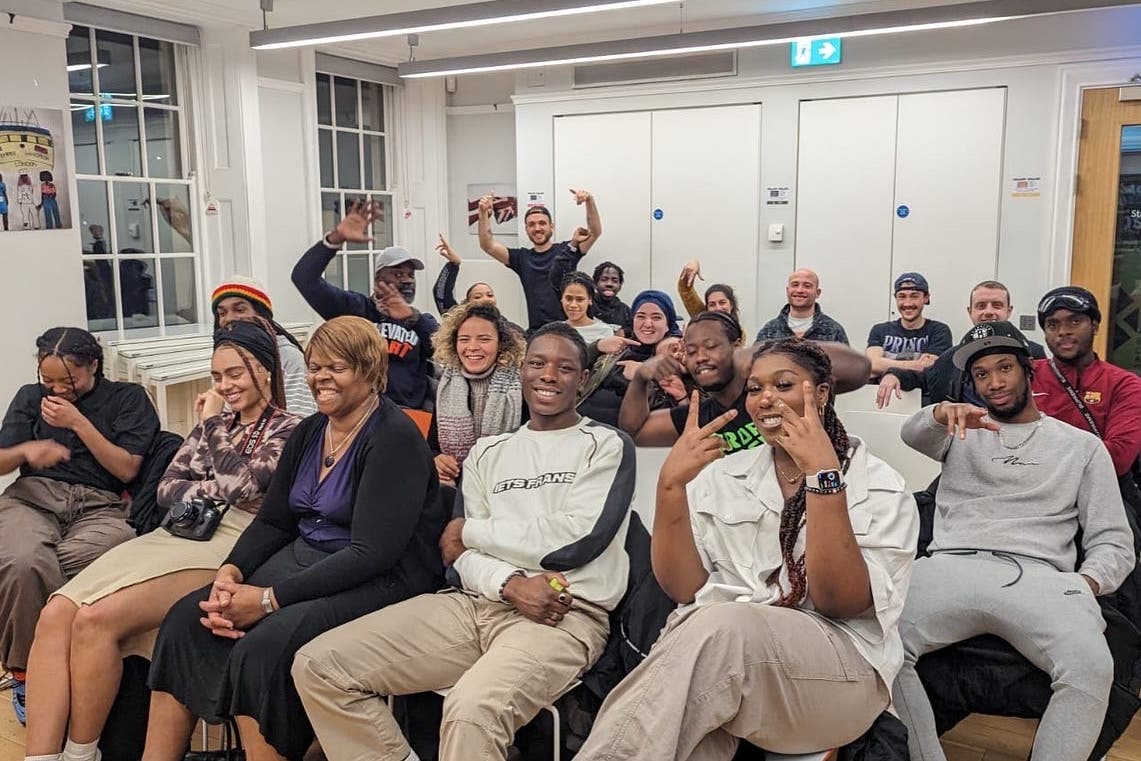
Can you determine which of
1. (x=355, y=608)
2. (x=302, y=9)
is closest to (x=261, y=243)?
(x=302, y=9)

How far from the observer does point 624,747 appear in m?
1.80

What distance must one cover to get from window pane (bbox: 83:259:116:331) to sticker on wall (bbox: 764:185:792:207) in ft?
13.7

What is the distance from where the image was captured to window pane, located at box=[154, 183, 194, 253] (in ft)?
19.3

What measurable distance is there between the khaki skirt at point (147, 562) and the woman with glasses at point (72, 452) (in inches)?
12.7

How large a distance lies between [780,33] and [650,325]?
6.13 ft

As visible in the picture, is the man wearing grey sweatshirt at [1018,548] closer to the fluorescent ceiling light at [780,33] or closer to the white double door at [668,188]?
the fluorescent ceiling light at [780,33]

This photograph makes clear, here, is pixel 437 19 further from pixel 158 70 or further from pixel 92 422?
pixel 92 422

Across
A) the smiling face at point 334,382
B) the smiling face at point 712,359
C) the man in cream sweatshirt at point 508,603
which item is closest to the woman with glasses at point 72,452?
the smiling face at point 334,382

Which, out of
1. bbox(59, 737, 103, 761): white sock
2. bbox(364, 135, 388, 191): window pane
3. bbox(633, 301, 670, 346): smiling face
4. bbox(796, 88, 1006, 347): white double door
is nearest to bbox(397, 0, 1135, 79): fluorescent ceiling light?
bbox(796, 88, 1006, 347): white double door

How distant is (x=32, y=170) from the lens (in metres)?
4.76

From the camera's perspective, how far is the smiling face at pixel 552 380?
2.57m

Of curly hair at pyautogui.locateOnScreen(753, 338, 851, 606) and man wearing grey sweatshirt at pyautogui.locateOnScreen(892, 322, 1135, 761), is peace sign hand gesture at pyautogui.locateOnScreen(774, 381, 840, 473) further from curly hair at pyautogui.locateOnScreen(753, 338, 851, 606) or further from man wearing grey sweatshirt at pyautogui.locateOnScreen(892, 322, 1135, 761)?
man wearing grey sweatshirt at pyautogui.locateOnScreen(892, 322, 1135, 761)

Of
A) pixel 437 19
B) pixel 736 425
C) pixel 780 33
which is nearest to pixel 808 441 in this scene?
pixel 736 425

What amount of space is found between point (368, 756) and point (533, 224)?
4.14 metres
